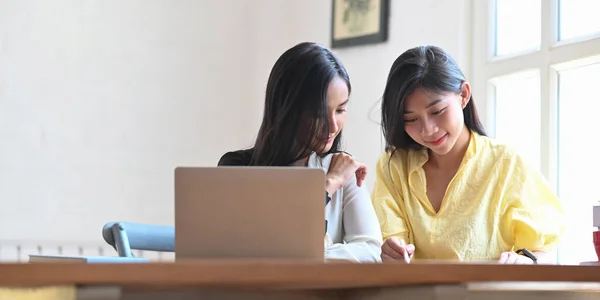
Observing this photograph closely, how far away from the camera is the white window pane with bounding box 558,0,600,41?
2.51 m

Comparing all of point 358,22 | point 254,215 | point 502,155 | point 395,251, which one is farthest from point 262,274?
point 358,22

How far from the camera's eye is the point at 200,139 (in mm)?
3787

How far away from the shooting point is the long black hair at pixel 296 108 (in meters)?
1.94

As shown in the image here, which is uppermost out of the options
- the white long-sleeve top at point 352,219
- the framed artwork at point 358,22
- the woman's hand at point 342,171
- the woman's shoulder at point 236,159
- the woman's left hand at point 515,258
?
the framed artwork at point 358,22

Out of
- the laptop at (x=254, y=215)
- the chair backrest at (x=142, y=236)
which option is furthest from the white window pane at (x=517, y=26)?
the laptop at (x=254, y=215)

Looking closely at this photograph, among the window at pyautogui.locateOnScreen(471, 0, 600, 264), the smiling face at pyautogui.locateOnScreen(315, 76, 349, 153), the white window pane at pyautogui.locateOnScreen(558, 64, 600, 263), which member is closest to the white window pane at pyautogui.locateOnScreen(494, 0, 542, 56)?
the window at pyautogui.locateOnScreen(471, 0, 600, 264)

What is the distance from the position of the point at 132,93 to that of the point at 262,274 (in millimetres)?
2884

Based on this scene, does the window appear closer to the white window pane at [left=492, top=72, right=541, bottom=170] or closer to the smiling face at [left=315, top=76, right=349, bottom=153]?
the white window pane at [left=492, top=72, right=541, bottom=170]

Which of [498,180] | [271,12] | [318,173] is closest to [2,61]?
[271,12]

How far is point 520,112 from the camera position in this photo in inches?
109

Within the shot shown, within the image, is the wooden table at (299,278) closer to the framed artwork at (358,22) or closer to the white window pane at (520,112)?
the white window pane at (520,112)

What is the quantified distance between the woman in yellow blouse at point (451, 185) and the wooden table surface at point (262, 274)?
40.1 inches

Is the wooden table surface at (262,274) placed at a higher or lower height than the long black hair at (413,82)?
lower

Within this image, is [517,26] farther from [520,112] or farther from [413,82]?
[413,82]
